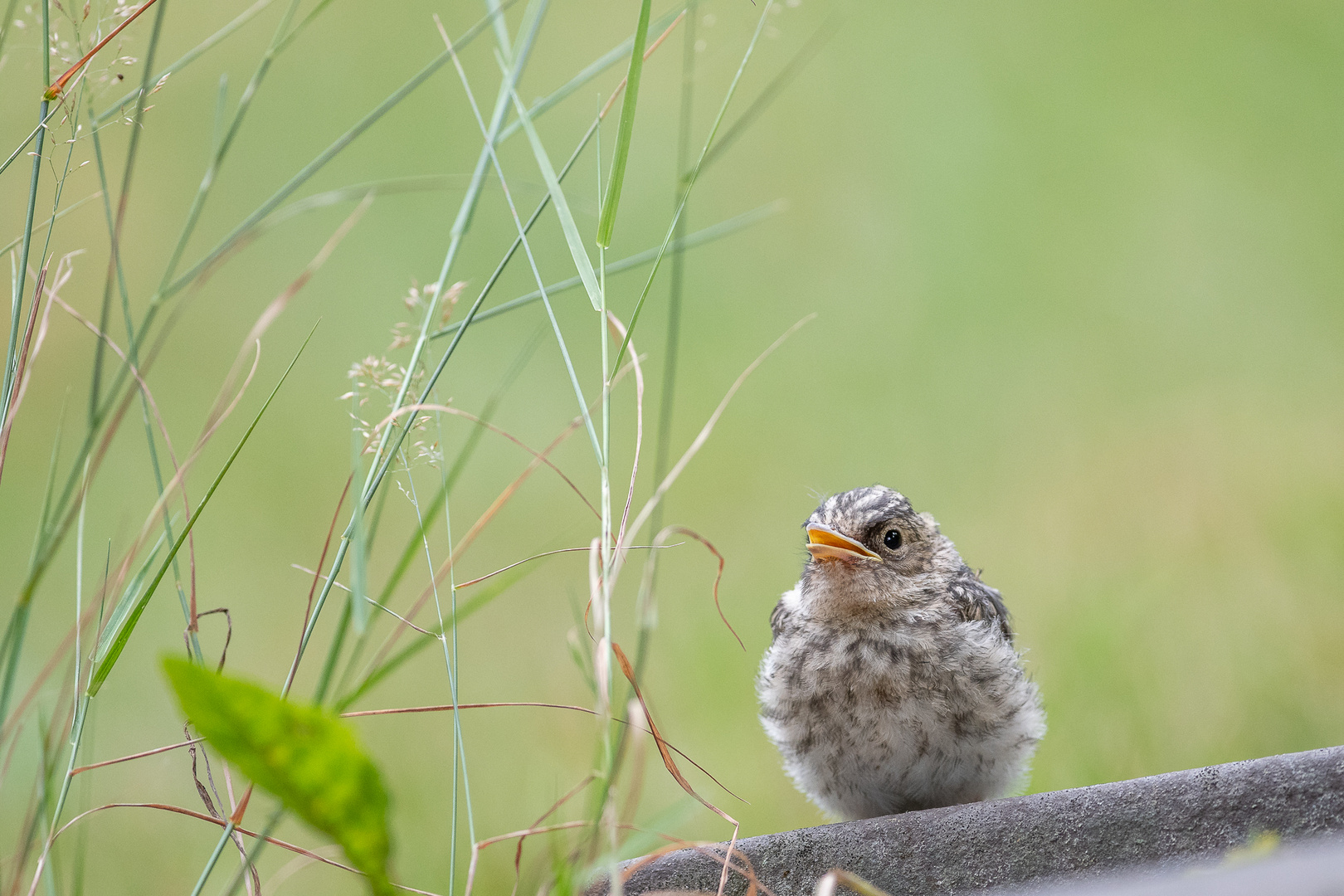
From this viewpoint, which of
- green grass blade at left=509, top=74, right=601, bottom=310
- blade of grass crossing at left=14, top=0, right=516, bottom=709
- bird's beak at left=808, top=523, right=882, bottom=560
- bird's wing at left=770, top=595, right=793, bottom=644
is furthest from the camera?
bird's wing at left=770, top=595, right=793, bottom=644

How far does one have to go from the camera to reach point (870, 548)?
8.98ft

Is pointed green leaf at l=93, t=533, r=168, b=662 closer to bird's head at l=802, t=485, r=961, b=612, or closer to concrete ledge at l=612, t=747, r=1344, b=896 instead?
concrete ledge at l=612, t=747, r=1344, b=896

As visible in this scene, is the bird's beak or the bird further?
the bird's beak

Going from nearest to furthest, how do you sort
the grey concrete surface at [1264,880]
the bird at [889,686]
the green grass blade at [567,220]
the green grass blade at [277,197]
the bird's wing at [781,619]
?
the grey concrete surface at [1264,880] → the green grass blade at [567,220] → the green grass blade at [277,197] → the bird at [889,686] → the bird's wing at [781,619]

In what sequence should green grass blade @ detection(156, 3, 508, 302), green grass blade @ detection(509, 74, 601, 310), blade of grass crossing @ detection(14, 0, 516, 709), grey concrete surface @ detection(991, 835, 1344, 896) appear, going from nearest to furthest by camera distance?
grey concrete surface @ detection(991, 835, 1344, 896) → blade of grass crossing @ detection(14, 0, 516, 709) → green grass blade @ detection(509, 74, 601, 310) → green grass blade @ detection(156, 3, 508, 302)

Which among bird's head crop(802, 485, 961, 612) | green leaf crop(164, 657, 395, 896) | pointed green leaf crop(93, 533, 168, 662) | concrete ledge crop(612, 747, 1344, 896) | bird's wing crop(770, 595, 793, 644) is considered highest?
pointed green leaf crop(93, 533, 168, 662)

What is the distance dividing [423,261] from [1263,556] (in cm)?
389

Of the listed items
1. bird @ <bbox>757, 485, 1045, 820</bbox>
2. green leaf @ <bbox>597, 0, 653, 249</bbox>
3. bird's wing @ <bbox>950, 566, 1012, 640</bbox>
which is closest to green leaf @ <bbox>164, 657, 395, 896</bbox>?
green leaf @ <bbox>597, 0, 653, 249</bbox>

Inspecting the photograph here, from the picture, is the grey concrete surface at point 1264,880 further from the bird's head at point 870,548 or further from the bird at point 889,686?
the bird's head at point 870,548

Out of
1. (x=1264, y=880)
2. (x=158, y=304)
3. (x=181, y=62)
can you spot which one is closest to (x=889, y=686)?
(x=1264, y=880)

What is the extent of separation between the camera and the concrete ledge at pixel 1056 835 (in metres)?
1.69

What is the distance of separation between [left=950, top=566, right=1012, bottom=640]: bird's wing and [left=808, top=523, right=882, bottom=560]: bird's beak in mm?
225

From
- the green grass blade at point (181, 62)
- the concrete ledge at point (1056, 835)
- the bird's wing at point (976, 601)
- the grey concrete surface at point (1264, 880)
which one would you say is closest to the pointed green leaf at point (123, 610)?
the green grass blade at point (181, 62)

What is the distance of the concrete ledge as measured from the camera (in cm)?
169
